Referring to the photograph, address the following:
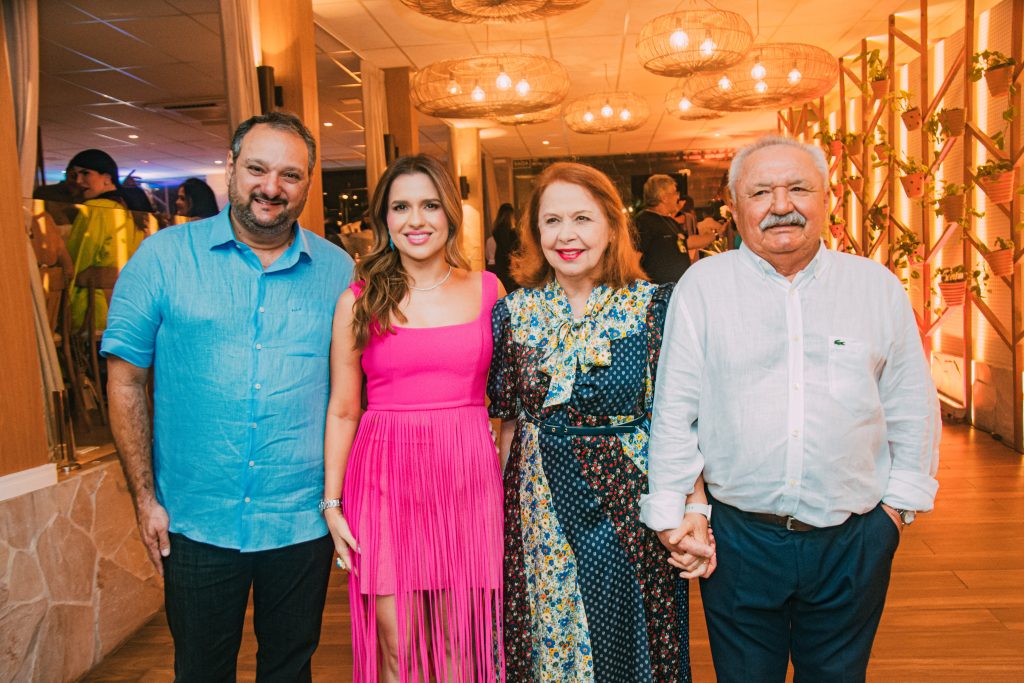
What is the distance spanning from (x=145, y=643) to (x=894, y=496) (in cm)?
288

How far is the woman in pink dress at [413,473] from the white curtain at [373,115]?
23.1ft

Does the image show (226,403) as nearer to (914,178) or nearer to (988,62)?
(988,62)

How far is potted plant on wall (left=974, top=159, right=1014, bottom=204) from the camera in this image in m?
5.34

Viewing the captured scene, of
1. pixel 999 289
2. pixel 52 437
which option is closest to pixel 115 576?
pixel 52 437

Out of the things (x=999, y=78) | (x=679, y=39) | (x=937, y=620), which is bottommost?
(x=937, y=620)

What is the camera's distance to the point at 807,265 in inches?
69.8

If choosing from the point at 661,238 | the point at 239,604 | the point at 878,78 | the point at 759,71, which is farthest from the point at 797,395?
the point at 878,78

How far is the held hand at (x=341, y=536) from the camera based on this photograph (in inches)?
80.0

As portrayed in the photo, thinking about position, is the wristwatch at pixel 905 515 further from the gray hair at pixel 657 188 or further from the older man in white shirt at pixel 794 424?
the gray hair at pixel 657 188

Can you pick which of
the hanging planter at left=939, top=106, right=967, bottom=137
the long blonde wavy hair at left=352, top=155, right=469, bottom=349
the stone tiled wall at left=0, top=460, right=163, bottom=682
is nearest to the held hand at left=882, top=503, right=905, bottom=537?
the long blonde wavy hair at left=352, top=155, right=469, bottom=349

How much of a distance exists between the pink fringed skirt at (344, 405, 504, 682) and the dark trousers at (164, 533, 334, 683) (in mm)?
127

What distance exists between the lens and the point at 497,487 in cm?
213

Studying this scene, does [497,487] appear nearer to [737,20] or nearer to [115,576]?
[115,576]

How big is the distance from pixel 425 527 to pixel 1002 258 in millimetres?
5041
